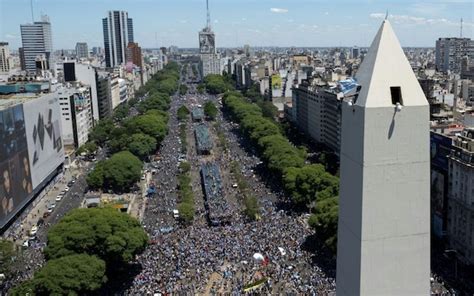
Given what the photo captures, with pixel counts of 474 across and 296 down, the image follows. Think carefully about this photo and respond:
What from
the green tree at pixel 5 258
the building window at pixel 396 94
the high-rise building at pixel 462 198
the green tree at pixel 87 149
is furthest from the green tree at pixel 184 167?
the building window at pixel 396 94

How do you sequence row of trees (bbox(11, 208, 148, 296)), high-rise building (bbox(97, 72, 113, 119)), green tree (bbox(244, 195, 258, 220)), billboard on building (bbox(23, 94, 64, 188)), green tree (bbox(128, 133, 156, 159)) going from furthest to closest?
high-rise building (bbox(97, 72, 113, 119))
green tree (bbox(128, 133, 156, 159))
billboard on building (bbox(23, 94, 64, 188))
green tree (bbox(244, 195, 258, 220))
row of trees (bbox(11, 208, 148, 296))

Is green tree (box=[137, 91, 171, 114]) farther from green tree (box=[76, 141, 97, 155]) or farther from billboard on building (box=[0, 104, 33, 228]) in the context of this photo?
billboard on building (box=[0, 104, 33, 228])

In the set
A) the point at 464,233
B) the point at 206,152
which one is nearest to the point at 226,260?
the point at 464,233

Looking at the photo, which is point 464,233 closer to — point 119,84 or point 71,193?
point 71,193

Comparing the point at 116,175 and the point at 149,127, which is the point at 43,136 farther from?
the point at 149,127

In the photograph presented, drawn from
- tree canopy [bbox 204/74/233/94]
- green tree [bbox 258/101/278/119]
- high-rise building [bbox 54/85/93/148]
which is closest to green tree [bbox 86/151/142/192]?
high-rise building [bbox 54/85/93/148]

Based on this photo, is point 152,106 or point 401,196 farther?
point 152,106

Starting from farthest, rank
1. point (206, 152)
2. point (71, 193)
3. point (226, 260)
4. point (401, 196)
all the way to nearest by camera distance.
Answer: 1. point (206, 152)
2. point (71, 193)
3. point (226, 260)
4. point (401, 196)
